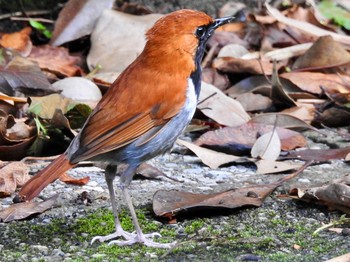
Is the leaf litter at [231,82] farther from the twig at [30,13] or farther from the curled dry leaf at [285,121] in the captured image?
the twig at [30,13]

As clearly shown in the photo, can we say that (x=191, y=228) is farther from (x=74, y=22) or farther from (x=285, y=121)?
(x=74, y=22)

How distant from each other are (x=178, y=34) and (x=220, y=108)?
142 centimetres

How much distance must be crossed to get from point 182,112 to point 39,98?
1.47 m

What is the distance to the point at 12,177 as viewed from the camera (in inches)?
194

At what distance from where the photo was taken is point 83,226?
4.44 meters

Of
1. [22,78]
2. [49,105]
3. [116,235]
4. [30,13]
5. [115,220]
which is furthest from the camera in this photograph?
[30,13]

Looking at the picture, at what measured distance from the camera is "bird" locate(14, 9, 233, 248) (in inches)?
173

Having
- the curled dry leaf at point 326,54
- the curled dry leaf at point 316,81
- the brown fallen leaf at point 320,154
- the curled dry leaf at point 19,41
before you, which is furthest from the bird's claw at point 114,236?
the curled dry leaf at point 326,54

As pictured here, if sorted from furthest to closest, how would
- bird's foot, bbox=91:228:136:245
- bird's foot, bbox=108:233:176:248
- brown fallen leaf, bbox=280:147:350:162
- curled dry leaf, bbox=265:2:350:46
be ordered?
curled dry leaf, bbox=265:2:350:46
brown fallen leaf, bbox=280:147:350:162
bird's foot, bbox=91:228:136:245
bird's foot, bbox=108:233:176:248

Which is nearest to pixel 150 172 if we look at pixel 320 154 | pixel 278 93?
pixel 320 154

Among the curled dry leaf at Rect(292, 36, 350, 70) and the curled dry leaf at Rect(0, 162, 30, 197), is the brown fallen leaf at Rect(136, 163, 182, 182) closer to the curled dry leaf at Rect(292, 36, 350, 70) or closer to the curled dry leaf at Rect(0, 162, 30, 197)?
the curled dry leaf at Rect(0, 162, 30, 197)

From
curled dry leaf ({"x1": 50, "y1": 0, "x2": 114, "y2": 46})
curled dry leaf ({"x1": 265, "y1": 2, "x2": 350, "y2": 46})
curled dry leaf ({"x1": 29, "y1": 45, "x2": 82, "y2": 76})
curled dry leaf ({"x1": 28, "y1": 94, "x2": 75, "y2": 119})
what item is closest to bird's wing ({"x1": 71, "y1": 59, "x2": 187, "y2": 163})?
curled dry leaf ({"x1": 28, "y1": 94, "x2": 75, "y2": 119})

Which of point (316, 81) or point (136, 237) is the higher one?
point (136, 237)

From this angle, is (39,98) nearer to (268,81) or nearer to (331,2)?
(268,81)
